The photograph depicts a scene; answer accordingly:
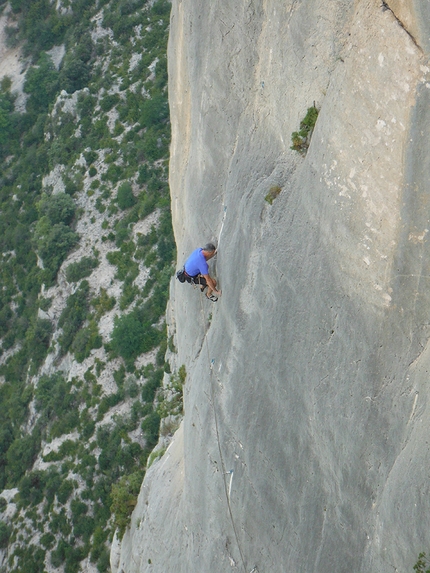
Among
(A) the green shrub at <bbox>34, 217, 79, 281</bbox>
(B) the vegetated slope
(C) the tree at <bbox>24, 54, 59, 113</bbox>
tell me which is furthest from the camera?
(C) the tree at <bbox>24, 54, 59, 113</bbox>

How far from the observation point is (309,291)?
43.0 feet

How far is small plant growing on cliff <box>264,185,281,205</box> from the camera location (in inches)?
562

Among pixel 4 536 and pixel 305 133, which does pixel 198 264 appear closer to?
pixel 305 133

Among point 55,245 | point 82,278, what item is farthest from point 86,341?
point 55,245

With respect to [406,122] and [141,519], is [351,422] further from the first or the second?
[141,519]

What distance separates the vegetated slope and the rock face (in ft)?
37.0

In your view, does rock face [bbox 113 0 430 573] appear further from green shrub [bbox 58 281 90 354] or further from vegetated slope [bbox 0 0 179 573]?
green shrub [bbox 58 281 90 354]

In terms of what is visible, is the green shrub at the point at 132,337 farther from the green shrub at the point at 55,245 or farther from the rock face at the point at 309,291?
the rock face at the point at 309,291

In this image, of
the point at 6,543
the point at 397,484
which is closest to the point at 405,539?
the point at 397,484

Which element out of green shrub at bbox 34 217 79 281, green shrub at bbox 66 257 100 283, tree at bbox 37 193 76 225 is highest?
tree at bbox 37 193 76 225

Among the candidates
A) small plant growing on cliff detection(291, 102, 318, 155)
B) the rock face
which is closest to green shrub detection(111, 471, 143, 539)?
the rock face

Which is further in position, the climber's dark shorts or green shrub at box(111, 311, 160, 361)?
green shrub at box(111, 311, 160, 361)

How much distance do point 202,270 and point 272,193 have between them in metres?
3.10

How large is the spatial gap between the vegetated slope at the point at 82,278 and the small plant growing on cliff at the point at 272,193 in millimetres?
15318
